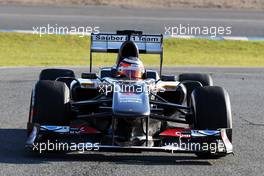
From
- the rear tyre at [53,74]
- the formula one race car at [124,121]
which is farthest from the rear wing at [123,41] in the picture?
the formula one race car at [124,121]

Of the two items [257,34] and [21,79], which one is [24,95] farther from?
[257,34]

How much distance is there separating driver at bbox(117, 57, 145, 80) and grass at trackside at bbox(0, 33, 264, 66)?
1057 centimetres

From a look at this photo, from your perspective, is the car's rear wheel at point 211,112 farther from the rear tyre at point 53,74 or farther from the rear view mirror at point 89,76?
the rear tyre at point 53,74

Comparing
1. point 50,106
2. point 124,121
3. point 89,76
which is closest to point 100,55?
point 89,76

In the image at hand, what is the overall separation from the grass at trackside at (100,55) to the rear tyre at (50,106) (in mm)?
11587

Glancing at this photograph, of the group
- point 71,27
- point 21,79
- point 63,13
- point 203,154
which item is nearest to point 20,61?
point 21,79

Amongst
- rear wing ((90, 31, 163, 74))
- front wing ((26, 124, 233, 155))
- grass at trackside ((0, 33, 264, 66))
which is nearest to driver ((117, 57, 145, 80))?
rear wing ((90, 31, 163, 74))

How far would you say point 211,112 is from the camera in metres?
9.27

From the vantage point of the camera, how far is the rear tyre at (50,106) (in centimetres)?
917

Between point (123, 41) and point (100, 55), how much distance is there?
11.9 meters

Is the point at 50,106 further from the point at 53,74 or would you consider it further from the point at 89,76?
the point at 53,74

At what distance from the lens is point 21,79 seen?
17188 millimetres

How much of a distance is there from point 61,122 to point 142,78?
1648 mm

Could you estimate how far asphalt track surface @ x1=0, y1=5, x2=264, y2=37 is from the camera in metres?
28.2
